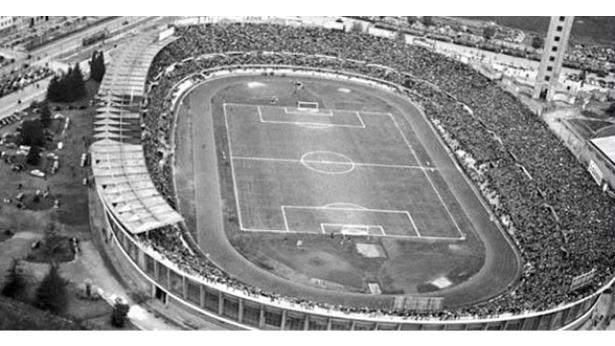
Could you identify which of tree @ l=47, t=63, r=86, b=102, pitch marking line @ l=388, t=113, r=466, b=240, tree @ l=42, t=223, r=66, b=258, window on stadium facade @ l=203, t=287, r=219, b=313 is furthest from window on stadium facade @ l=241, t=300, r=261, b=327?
tree @ l=47, t=63, r=86, b=102

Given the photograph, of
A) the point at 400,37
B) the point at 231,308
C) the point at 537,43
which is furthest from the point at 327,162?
the point at 537,43

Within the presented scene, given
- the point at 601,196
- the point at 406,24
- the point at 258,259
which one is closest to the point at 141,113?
the point at 258,259

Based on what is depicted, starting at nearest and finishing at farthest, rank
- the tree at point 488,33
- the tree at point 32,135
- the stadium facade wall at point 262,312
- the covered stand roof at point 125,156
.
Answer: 1. the stadium facade wall at point 262,312
2. the covered stand roof at point 125,156
3. the tree at point 32,135
4. the tree at point 488,33

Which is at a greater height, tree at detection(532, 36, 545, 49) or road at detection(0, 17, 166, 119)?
tree at detection(532, 36, 545, 49)

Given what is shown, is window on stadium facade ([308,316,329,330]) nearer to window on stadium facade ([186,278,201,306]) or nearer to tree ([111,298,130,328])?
window on stadium facade ([186,278,201,306])

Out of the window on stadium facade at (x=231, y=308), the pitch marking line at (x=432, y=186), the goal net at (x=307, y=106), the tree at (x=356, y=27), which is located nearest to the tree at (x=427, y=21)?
the tree at (x=356, y=27)

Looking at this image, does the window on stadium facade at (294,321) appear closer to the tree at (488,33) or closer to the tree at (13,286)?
the tree at (13,286)

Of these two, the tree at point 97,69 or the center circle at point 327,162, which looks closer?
the center circle at point 327,162
